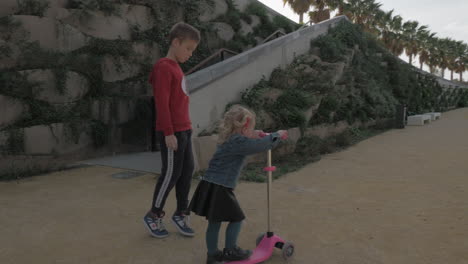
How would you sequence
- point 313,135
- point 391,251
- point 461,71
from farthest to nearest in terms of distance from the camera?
1. point 461,71
2. point 313,135
3. point 391,251

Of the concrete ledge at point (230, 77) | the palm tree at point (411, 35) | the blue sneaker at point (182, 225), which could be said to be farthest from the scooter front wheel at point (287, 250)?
the palm tree at point (411, 35)

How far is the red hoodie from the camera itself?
2.91 meters

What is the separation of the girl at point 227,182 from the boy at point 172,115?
1.80 feet

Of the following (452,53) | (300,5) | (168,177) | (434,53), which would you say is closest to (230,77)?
(168,177)

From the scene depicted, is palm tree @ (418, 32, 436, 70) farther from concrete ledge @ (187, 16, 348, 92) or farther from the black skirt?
the black skirt

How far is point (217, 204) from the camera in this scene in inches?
97.1

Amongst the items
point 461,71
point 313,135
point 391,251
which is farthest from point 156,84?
point 461,71

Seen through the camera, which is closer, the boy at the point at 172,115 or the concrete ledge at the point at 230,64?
the boy at the point at 172,115

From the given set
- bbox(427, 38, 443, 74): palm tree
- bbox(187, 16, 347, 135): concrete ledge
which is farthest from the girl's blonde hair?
bbox(427, 38, 443, 74): palm tree

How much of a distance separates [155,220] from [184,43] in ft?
5.08

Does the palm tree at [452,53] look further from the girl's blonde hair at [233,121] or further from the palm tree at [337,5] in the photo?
the girl's blonde hair at [233,121]

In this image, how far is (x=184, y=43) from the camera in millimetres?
3041

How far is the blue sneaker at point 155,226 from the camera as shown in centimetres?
308

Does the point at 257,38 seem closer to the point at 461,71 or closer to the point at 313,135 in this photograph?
the point at 313,135
